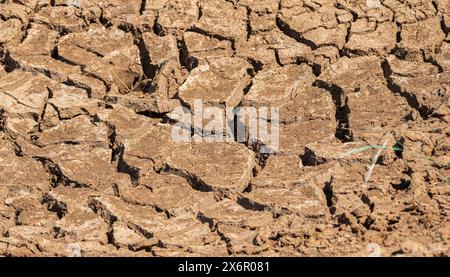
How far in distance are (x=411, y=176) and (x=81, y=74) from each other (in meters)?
1.78

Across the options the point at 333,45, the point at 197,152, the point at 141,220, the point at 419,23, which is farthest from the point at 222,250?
the point at 419,23

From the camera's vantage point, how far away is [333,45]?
5.11m

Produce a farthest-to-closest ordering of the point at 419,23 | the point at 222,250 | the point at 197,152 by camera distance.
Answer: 1. the point at 419,23
2. the point at 197,152
3. the point at 222,250

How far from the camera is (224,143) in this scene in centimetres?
450

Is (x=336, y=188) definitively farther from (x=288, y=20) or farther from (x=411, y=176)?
(x=288, y=20)

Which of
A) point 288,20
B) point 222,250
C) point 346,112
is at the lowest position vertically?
point 222,250

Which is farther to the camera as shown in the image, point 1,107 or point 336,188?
point 1,107

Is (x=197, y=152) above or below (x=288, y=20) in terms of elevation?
below

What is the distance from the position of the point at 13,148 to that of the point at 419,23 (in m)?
2.12

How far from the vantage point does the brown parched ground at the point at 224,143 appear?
388cm

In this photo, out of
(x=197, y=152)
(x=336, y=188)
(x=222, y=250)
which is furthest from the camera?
(x=197, y=152)

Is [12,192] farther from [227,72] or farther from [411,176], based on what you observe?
[411,176]

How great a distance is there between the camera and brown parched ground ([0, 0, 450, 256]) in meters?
3.88

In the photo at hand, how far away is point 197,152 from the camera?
4449 millimetres
